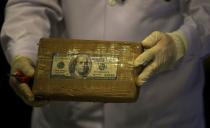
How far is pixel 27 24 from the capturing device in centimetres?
101

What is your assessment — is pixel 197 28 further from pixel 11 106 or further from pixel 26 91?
pixel 11 106

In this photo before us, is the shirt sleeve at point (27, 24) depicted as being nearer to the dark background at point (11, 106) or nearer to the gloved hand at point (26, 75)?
the gloved hand at point (26, 75)

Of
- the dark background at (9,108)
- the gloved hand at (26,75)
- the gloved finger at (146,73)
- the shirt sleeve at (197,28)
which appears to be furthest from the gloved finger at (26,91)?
the dark background at (9,108)

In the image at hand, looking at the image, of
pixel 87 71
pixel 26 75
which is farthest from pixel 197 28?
pixel 26 75

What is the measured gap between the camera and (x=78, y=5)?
3.36 feet

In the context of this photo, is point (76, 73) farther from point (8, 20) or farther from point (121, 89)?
point (8, 20)

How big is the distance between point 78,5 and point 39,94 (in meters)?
0.31

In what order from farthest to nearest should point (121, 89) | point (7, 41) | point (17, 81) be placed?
point (7, 41), point (17, 81), point (121, 89)

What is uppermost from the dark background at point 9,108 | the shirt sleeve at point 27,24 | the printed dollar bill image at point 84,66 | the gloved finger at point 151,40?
the shirt sleeve at point 27,24

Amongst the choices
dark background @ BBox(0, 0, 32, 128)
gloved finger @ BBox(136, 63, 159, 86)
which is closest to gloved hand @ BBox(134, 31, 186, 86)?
gloved finger @ BBox(136, 63, 159, 86)

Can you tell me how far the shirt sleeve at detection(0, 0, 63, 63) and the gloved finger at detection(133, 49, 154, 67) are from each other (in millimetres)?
293

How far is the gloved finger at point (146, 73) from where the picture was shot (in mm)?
802

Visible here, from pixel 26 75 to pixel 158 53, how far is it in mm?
306

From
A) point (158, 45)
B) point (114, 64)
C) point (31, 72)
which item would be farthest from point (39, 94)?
point (158, 45)
